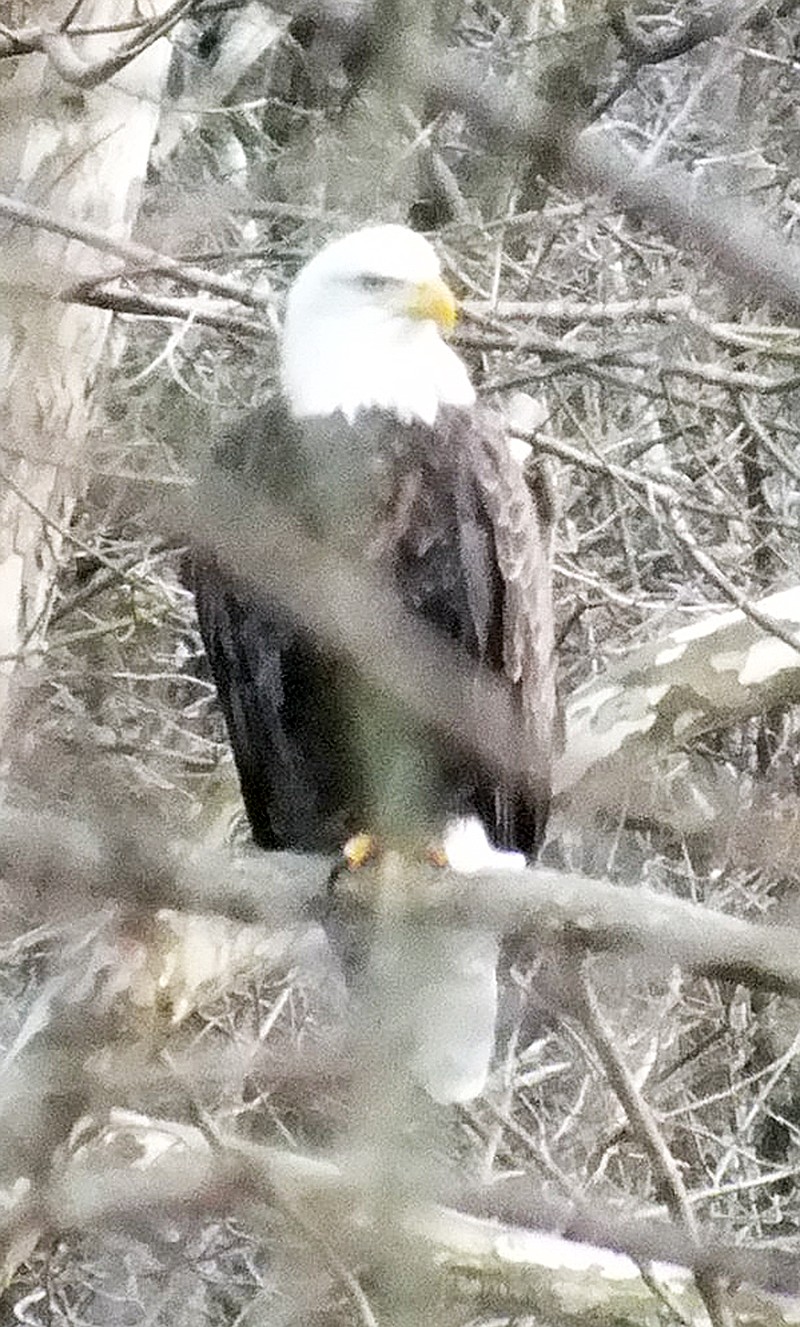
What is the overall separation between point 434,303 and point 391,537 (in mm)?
265

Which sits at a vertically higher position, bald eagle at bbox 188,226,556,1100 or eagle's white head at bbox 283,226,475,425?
eagle's white head at bbox 283,226,475,425

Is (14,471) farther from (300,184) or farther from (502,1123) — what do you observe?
(502,1123)

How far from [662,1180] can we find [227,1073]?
0.74 m

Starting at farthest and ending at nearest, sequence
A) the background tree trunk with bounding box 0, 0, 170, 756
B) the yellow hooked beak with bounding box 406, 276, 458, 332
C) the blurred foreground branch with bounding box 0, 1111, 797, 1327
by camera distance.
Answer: the yellow hooked beak with bounding box 406, 276, 458, 332 → the background tree trunk with bounding box 0, 0, 170, 756 → the blurred foreground branch with bounding box 0, 1111, 797, 1327

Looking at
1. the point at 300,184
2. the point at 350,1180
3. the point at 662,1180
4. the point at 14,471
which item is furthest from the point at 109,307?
the point at 350,1180

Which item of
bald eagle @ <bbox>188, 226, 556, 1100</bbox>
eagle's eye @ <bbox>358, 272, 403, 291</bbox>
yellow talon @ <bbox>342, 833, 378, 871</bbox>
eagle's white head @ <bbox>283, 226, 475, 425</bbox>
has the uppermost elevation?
eagle's eye @ <bbox>358, 272, 403, 291</bbox>

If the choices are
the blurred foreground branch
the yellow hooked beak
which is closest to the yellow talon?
the blurred foreground branch

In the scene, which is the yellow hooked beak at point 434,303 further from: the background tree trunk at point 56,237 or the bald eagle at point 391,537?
the background tree trunk at point 56,237

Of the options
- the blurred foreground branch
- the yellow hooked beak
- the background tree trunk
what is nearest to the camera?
the blurred foreground branch

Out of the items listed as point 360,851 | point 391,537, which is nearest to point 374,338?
point 391,537

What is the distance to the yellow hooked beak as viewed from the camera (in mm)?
1606

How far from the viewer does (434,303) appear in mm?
1607

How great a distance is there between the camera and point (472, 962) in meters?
1.53

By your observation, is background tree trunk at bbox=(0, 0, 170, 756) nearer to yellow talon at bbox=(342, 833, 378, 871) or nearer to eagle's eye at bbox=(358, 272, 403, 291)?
eagle's eye at bbox=(358, 272, 403, 291)
